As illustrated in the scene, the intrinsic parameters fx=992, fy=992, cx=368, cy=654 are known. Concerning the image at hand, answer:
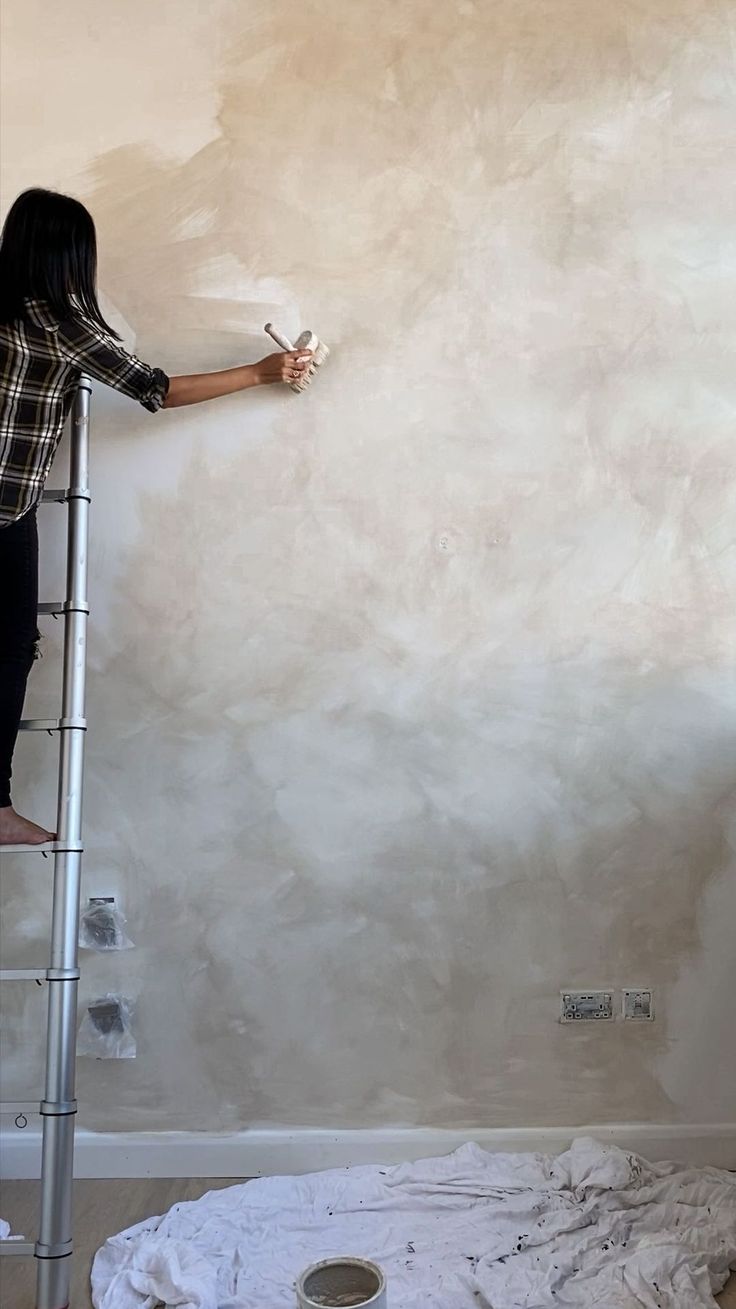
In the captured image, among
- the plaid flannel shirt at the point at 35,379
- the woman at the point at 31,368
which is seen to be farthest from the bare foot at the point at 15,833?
the plaid flannel shirt at the point at 35,379

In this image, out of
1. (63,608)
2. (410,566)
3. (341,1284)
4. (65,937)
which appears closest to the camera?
(341,1284)

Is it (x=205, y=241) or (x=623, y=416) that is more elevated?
(x=205, y=241)

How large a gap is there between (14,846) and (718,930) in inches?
56.2

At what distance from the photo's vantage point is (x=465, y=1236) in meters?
1.80

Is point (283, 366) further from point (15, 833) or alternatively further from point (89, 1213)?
point (89, 1213)

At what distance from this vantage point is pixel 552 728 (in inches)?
83.1

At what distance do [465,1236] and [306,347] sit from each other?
174cm

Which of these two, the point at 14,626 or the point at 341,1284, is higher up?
the point at 14,626

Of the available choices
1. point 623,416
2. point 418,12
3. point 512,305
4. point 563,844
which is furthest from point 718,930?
A: point 418,12

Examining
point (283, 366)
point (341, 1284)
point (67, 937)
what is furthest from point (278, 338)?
point (341, 1284)

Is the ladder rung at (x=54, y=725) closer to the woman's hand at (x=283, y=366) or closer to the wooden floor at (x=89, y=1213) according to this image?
the woman's hand at (x=283, y=366)

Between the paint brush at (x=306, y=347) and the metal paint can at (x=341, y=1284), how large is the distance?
1604 millimetres

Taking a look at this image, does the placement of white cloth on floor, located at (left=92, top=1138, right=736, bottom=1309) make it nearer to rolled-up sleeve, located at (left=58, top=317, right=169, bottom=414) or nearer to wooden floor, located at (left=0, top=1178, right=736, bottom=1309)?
wooden floor, located at (left=0, top=1178, right=736, bottom=1309)

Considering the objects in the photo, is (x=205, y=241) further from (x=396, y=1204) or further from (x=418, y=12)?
(x=396, y=1204)
